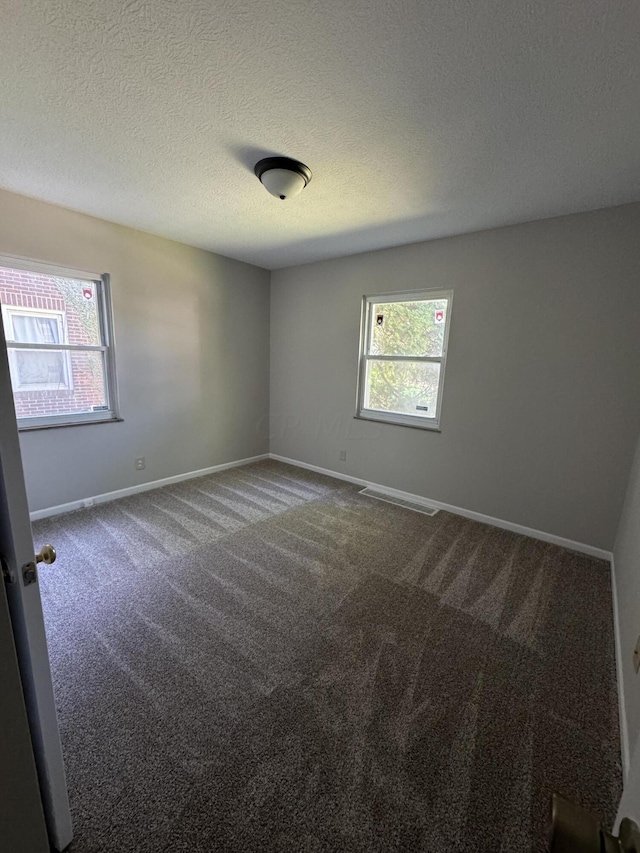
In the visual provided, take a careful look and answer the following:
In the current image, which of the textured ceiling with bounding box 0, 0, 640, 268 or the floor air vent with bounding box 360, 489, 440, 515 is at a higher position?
the textured ceiling with bounding box 0, 0, 640, 268

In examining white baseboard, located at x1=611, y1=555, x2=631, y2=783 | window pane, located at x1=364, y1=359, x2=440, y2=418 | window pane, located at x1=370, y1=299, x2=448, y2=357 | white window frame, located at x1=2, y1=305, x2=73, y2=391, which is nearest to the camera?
white baseboard, located at x1=611, y1=555, x2=631, y2=783

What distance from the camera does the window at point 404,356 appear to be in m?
3.34

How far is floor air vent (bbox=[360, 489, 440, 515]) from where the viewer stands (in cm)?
339

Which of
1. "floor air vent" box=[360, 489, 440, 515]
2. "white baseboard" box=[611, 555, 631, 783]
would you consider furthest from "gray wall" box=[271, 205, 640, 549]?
"white baseboard" box=[611, 555, 631, 783]

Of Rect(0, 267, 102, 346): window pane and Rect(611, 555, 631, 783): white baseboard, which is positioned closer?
Rect(611, 555, 631, 783): white baseboard

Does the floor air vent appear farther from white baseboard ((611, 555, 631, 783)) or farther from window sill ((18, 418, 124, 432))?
window sill ((18, 418, 124, 432))

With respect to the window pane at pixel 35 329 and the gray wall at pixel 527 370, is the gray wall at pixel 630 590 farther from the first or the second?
the window pane at pixel 35 329

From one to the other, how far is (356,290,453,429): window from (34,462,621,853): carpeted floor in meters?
1.41

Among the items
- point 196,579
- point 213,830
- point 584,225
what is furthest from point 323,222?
point 213,830

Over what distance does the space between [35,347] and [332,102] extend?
2795 mm

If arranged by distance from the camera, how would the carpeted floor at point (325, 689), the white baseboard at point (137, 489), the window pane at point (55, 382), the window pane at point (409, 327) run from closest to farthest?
the carpeted floor at point (325, 689) < the window pane at point (55, 382) < the white baseboard at point (137, 489) < the window pane at point (409, 327)

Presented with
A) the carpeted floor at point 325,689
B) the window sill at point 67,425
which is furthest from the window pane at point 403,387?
the window sill at point 67,425

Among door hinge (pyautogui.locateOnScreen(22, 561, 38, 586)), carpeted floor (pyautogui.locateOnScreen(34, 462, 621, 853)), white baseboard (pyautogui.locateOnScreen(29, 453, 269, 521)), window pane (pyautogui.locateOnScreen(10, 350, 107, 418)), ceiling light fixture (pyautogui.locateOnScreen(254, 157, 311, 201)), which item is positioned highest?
ceiling light fixture (pyautogui.locateOnScreen(254, 157, 311, 201))

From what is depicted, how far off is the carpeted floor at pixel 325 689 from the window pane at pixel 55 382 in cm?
106
